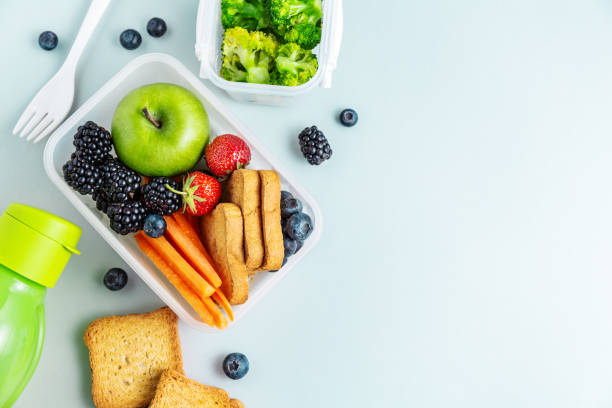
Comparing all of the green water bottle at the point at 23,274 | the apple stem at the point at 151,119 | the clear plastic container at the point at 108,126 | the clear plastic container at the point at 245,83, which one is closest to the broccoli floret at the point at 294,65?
the clear plastic container at the point at 245,83

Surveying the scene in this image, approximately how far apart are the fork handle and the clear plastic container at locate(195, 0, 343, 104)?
9.3 inches

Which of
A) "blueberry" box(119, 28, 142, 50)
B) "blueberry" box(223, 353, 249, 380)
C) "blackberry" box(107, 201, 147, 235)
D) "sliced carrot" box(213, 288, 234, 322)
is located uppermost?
"blueberry" box(119, 28, 142, 50)

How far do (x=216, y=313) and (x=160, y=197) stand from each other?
231 millimetres

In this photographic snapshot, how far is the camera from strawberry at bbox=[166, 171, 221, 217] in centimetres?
94

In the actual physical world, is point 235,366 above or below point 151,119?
below

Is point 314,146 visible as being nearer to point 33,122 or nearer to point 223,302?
point 223,302

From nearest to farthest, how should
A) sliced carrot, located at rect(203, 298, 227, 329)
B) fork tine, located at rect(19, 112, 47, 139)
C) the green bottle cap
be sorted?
the green bottle cap, sliced carrot, located at rect(203, 298, 227, 329), fork tine, located at rect(19, 112, 47, 139)

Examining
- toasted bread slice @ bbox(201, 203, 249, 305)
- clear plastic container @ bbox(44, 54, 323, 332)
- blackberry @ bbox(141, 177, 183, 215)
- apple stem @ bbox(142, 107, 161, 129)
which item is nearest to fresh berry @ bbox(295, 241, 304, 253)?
clear plastic container @ bbox(44, 54, 323, 332)

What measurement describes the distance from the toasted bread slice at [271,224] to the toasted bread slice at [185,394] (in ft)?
0.87

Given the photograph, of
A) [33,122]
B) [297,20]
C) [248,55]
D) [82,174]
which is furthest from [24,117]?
[297,20]

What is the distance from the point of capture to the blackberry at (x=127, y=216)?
2.93ft

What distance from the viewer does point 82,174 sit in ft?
2.96

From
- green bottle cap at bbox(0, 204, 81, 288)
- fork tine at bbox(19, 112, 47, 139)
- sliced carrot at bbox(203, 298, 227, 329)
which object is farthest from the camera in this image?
fork tine at bbox(19, 112, 47, 139)

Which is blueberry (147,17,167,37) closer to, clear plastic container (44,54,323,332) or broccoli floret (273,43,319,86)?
clear plastic container (44,54,323,332)
